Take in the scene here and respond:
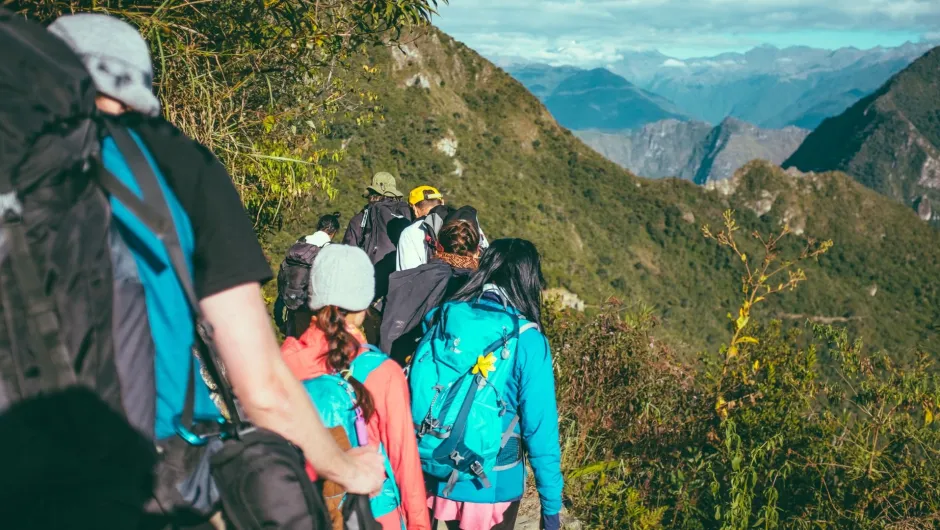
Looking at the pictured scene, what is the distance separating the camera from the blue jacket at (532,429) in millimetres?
2375

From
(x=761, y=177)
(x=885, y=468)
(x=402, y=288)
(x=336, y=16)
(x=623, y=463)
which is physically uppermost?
(x=336, y=16)

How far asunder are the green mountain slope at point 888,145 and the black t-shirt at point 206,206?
17588 centimetres

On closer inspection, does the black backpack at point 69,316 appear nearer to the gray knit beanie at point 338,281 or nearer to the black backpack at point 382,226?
the gray knit beanie at point 338,281

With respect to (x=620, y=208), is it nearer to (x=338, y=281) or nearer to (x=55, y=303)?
(x=338, y=281)

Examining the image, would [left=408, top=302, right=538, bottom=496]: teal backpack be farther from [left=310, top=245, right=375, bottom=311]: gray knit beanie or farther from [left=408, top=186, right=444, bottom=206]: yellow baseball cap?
[left=408, top=186, right=444, bottom=206]: yellow baseball cap

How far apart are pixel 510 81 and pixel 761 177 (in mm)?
40637

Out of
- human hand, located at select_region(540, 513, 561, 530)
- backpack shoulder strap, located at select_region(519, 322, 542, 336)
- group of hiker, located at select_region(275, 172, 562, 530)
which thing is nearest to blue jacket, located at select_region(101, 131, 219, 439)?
group of hiker, located at select_region(275, 172, 562, 530)

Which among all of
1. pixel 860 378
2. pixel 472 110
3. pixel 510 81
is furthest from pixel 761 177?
pixel 860 378

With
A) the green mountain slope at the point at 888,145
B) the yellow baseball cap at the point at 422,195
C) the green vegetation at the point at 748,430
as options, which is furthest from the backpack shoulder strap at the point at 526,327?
the green mountain slope at the point at 888,145

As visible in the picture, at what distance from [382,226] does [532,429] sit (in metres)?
2.56

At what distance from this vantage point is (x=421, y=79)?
67125 millimetres

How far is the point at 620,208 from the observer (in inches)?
2955

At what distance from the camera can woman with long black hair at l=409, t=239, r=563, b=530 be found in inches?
91.9

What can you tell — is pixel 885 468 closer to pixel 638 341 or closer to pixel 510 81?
pixel 638 341
